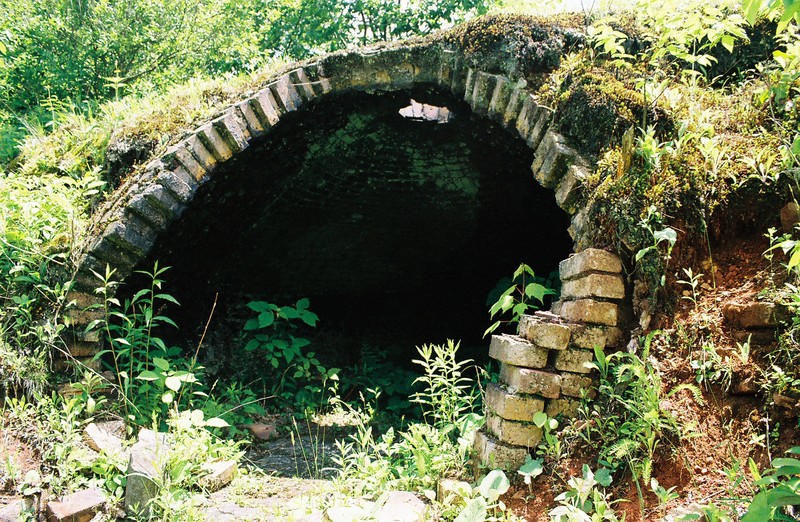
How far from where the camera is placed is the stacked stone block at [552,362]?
253 cm

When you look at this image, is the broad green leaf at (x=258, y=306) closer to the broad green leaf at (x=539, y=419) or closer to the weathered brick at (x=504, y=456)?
the weathered brick at (x=504, y=456)

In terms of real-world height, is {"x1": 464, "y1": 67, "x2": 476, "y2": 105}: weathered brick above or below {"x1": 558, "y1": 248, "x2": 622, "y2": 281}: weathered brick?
above

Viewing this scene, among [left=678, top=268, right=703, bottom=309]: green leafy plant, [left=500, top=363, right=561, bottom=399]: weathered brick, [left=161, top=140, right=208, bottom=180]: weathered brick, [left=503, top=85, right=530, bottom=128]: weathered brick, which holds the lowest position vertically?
[left=500, top=363, right=561, bottom=399]: weathered brick

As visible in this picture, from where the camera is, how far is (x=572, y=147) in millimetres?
3072

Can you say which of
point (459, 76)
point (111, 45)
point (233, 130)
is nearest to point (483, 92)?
point (459, 76)

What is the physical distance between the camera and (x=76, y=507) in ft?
8.57

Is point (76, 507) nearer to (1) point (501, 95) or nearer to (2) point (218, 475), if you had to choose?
(2) point (218, 475)

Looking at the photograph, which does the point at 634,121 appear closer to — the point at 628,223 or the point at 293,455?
the point at 628,223

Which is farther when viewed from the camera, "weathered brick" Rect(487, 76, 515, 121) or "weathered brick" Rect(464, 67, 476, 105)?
"weathered brick" Rect(464, 67, 476, 105)

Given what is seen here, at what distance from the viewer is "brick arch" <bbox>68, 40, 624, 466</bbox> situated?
2551mm

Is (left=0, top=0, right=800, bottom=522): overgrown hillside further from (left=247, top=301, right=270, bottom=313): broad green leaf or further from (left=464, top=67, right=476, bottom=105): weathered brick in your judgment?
(left=247, top=301, right=270, bottom=313): broad green leaf

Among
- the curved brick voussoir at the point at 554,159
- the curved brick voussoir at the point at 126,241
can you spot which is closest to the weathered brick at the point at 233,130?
the curved brick voussoir at the point at 126,241

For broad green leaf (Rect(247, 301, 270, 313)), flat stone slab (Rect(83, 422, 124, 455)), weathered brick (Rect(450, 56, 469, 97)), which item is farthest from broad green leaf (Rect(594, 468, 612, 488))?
broad green leaf (Rect(247, 301, 270, 313))

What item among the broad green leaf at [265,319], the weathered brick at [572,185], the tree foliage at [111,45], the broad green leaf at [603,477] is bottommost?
the broad green leaf at [603,477]
